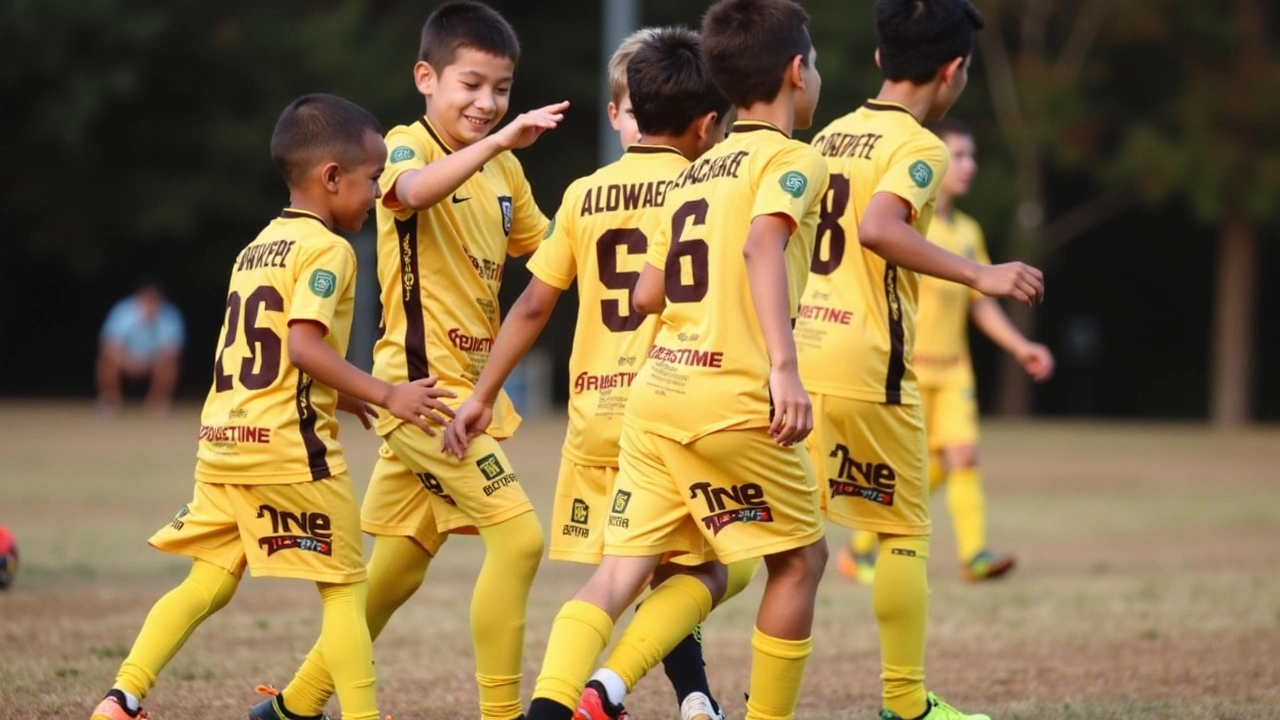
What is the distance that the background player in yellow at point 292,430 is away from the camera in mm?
4906

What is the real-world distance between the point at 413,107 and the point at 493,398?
28624mm

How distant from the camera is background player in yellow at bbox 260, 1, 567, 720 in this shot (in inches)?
204

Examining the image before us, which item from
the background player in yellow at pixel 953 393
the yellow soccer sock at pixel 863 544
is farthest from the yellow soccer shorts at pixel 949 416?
the yellow soccer sock at pixel 863 544

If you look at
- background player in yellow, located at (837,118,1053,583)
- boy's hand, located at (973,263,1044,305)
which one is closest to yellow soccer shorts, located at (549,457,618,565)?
boy's hand, located at (973,263,1044,305)

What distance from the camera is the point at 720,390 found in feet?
15.0

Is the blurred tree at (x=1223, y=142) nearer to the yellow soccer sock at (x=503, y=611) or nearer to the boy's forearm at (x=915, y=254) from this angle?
the boy's forearm at (x=915, y=254)

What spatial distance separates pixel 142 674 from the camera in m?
4.95

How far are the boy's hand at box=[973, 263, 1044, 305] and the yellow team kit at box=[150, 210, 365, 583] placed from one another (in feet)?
5.84

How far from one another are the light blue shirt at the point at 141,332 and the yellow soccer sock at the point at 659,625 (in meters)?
24.0

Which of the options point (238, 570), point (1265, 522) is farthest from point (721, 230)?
point (1265, 522)

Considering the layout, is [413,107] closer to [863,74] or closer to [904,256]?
[863,74]

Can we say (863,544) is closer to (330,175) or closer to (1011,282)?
(1011,282)

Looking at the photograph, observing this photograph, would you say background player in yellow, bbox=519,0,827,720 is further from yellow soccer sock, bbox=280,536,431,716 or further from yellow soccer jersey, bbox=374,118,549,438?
yellow soccer sock, bbox=280,536,431,716

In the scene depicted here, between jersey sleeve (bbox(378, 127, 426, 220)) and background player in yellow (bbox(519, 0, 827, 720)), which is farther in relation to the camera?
jersey sleeve (bbox(378, 127, 426, 220))
